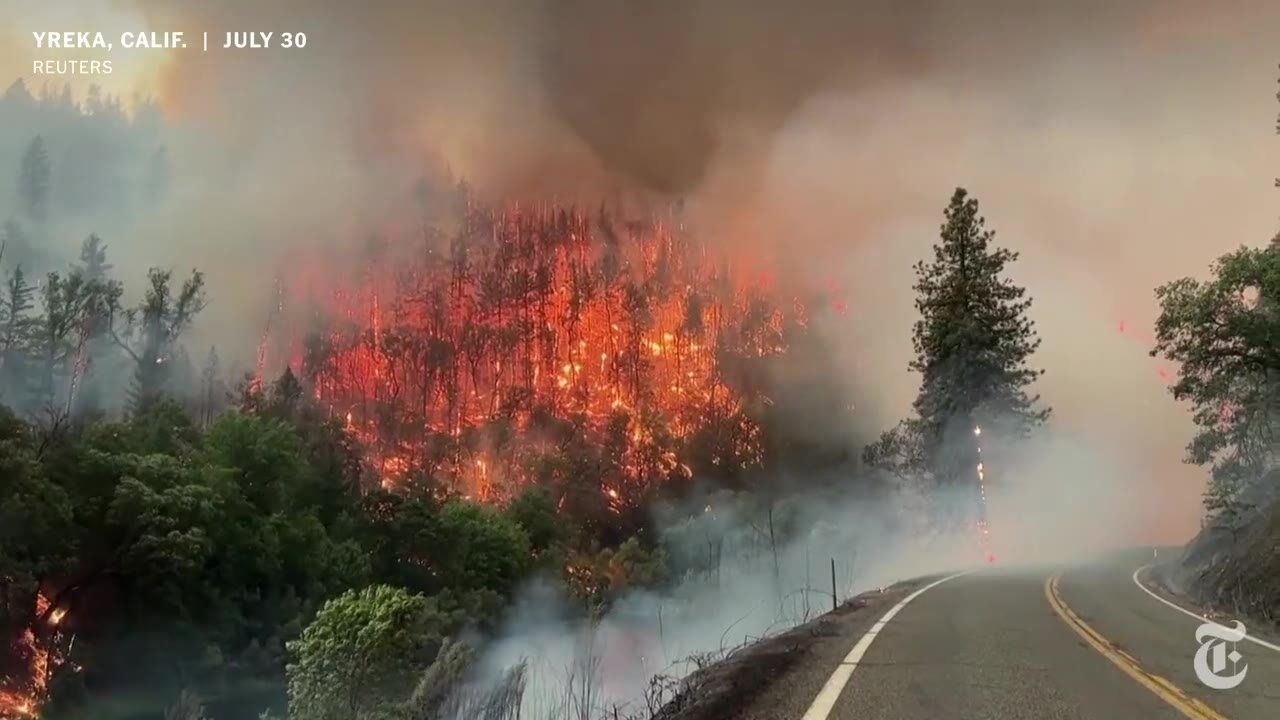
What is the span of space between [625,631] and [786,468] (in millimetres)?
108807

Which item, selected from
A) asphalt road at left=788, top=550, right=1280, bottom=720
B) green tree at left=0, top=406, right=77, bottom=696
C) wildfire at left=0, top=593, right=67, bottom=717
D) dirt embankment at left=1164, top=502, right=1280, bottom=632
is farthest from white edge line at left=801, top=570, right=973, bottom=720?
green tree at left=0, top=406, right=77, bottom=696

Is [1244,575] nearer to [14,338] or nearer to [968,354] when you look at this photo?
[968,354]

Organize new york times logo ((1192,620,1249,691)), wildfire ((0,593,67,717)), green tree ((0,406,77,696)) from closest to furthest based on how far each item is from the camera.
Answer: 1. new york times logo ((1192,620,1249,691))
2. wildfire ((0,593,67,717))
3. green tree ((0,406,77,696))

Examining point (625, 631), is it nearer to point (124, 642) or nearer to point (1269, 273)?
point (124, 642)

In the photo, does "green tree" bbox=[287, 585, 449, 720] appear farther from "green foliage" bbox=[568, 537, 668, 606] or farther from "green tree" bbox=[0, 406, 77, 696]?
"green foliage" bbox=[568, 537, 668, 606]

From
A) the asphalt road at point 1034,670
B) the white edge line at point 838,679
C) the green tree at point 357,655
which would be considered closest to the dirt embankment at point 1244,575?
the asphalt road at point 1034,670

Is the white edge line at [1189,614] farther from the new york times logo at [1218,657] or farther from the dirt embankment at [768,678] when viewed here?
the dirt embankment at [768,678]

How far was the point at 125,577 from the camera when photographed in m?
48.2

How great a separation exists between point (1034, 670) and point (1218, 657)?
3.61 metres

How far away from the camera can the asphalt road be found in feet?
24.1

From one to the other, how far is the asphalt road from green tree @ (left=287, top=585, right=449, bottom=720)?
16.0 m

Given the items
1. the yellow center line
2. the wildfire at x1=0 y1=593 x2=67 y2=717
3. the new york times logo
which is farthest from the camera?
the wildfire at x1=0 y1=593 x2=67 y2=717

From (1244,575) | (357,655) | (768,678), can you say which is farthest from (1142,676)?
(357,655)

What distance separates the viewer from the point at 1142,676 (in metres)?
8.98
